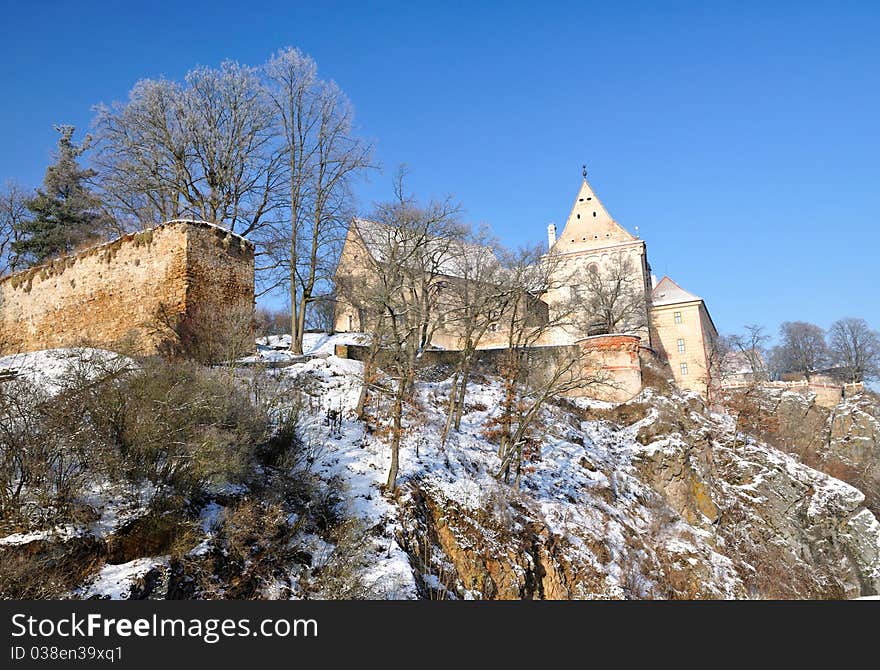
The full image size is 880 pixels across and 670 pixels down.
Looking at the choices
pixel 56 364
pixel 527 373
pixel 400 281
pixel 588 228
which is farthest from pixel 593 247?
pixel 56 364

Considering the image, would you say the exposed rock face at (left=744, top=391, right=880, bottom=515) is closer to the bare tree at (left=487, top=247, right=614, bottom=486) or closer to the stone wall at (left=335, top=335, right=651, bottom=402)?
the stone wall at (left=335, top=335, right=651, bottom=402)

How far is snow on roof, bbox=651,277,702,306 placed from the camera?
42.0 m

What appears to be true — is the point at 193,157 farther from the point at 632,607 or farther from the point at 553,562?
the point at 632,607

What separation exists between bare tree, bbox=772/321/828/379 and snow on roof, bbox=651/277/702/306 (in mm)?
19902

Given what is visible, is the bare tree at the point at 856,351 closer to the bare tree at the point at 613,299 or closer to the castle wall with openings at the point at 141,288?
the bare tree at the point at 613,299

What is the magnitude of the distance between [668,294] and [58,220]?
38336 mm

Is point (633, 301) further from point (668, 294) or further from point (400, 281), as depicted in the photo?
point (400, 281)

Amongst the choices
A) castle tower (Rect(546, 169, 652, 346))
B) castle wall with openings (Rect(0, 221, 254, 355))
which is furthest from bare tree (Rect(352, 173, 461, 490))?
castle tower (Rect(546, 169, 652, 346))

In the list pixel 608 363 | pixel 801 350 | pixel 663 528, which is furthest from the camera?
pixel 801 350

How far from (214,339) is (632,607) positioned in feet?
40.4

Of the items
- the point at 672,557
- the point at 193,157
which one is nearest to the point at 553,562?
the point at 672,557

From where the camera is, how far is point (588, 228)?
145 feet

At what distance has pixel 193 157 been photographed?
869 inches

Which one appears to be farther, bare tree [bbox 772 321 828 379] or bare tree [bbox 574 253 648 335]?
bare tree [bbox 772 321 828 379]
